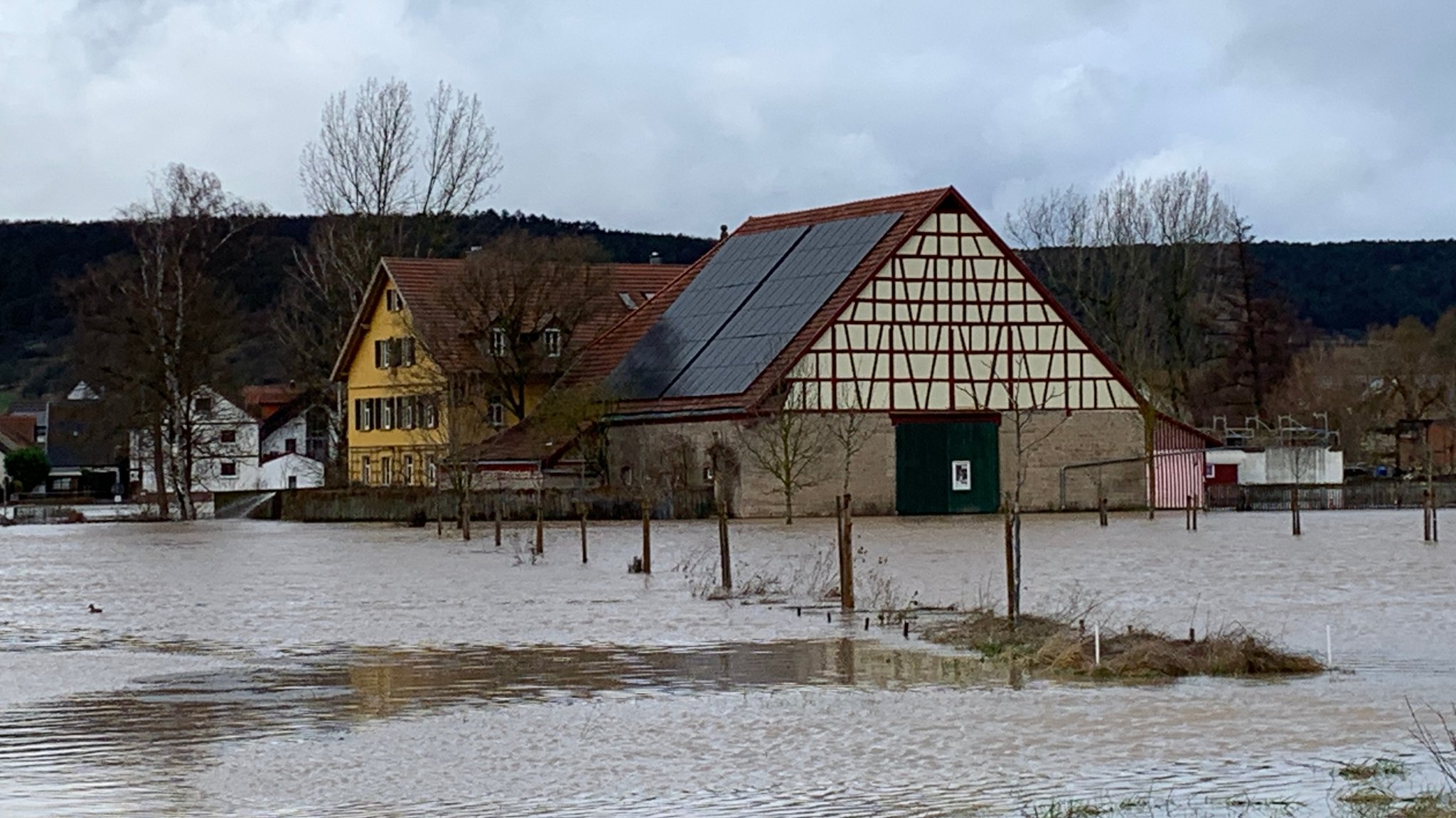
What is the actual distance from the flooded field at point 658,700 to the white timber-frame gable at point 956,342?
2846 cm


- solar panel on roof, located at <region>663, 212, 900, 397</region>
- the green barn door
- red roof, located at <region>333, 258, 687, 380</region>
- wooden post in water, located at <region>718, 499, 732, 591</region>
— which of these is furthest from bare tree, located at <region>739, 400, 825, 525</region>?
wooden post in water, located at <region>718, 499, 732, 591</region>

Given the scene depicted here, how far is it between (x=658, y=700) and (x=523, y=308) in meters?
54.1

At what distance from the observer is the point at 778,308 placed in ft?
228

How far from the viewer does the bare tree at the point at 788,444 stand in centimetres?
6294

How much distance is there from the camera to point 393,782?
15.5 meters

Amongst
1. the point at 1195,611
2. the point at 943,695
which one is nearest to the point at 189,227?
the point at 1195,611

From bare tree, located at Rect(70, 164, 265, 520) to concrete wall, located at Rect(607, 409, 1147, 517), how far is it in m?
14.0

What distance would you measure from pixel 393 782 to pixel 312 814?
4.02 feet

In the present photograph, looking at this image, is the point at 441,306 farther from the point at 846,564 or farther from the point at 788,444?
the point at 846,564

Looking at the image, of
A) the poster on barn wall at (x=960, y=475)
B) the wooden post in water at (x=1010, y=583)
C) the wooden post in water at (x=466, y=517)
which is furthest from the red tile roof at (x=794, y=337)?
the wooden post in water at (x=1010, y=583)

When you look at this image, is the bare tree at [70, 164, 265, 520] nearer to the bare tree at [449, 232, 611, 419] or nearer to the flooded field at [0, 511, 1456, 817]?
the bare tree at [449, 232, 611, 419]

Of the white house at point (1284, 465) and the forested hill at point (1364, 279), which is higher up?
the forested hill at point (1364, 279)

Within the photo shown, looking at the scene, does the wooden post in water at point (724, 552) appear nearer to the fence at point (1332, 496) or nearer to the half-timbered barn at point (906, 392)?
the half-timbered barn at point (906, 392)

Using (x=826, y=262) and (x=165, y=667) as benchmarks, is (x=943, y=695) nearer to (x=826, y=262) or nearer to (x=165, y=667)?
(x=165, y=667)
